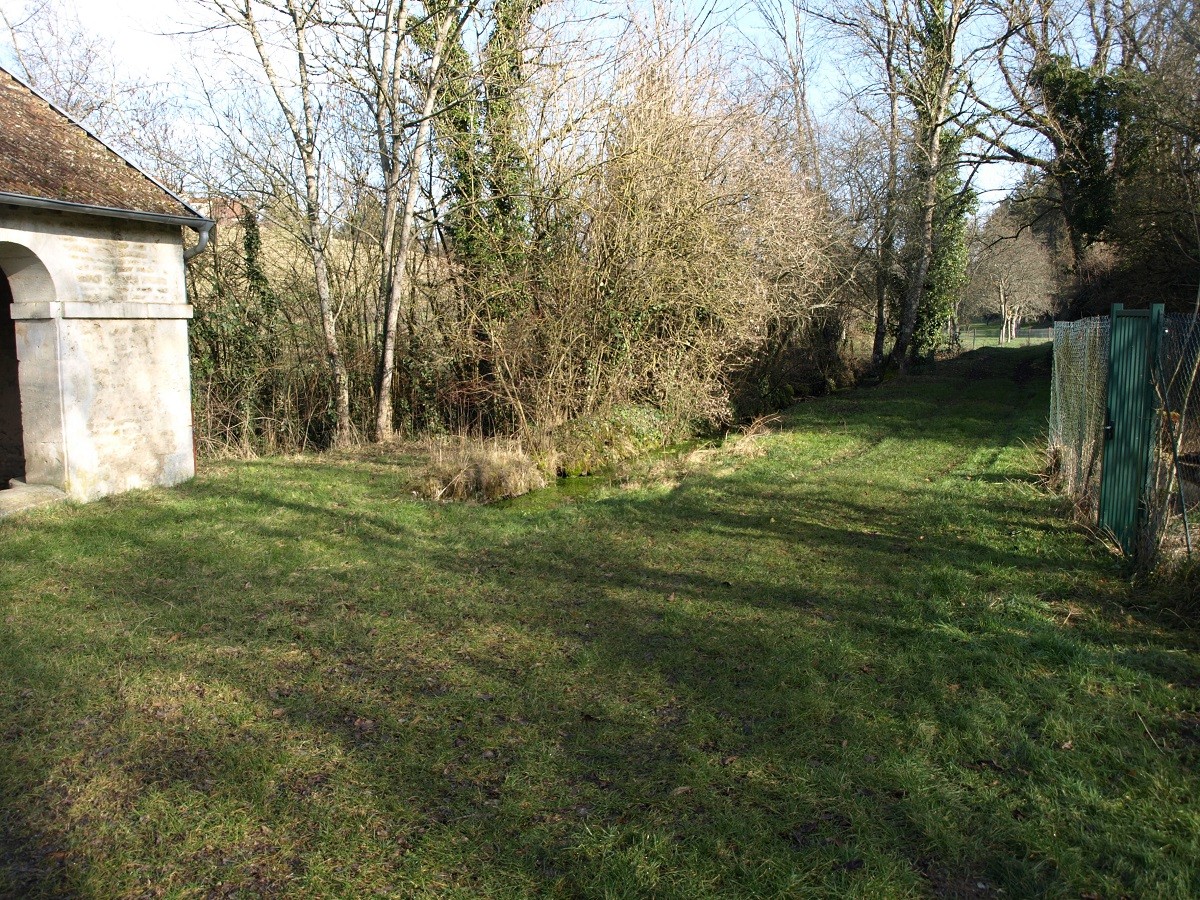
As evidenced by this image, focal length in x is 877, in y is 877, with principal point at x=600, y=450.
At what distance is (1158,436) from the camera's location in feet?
22.0

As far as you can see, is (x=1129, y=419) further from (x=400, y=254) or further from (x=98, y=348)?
(x=400, y=254)

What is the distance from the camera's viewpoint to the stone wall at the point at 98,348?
914 centimetres

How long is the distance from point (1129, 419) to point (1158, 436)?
0.57 m

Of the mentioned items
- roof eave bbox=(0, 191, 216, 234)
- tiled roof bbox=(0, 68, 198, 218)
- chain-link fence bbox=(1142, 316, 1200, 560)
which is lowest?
chain-link fence bbox=(1142, 316, 1200, 560)

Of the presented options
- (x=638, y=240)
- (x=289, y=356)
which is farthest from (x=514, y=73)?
(x=289, y=356)

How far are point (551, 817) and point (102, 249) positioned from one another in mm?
8775

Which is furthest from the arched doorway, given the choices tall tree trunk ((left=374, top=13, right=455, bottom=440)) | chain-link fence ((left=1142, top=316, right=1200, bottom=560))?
chain-link fence ((left=1142, top=316, right=1200, bottom=560))

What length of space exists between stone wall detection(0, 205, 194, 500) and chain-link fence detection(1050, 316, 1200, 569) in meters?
9.99

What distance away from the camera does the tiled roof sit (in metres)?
8.80

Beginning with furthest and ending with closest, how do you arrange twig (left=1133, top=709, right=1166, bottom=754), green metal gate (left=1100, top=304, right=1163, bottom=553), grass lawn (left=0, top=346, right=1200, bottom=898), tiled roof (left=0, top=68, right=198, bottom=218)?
tiled roof (left=0, top=68, right=198, bottom=218) → green metal gate (left=1100, top=304, right=1163, bottom=553) → twig (left=1133, top=709, right=1166, bottom=754) → grass lawn (left=0, top=346, right=1200, bottom=898)

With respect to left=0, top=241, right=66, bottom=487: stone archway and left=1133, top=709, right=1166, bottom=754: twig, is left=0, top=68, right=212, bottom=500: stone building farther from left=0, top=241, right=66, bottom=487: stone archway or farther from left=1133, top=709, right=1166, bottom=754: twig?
left=1133, top=709, right=1166, bottom=754: twig

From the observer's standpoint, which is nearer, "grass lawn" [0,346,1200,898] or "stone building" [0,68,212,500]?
"grass lawn" [0,346,1200,898]

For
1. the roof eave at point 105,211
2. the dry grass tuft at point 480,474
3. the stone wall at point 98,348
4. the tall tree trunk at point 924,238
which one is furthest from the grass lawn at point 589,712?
the tall tree trunk at point 924,238

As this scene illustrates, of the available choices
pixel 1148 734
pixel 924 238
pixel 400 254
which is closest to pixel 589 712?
pixel 1148 734
